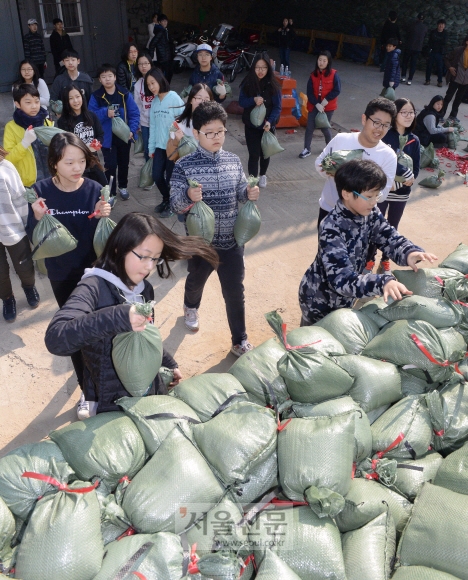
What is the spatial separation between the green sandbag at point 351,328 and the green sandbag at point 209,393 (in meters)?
0.60

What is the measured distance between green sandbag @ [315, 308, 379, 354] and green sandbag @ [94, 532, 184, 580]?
48.7 inches

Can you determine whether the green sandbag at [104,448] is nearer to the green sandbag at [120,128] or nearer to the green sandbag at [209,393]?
the green sandbag at [209,393]

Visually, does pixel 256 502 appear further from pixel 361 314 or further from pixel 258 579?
pixel 361 314

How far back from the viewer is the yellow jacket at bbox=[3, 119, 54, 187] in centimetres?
412

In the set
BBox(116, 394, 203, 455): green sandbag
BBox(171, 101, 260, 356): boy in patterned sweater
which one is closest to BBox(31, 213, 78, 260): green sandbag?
BBox(171, 101, 260, 356): boy in patterned sweater

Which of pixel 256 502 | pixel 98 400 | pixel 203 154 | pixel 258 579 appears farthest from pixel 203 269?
pixel 258 579

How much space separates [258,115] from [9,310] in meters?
3.26

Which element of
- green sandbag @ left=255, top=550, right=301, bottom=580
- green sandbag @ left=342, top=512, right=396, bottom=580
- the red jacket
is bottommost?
green sandbag @ left=342, top=512, right=396, bottom=580

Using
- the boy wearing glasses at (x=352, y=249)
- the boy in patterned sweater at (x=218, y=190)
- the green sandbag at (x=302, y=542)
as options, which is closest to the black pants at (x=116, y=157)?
the boy in patterned sweater at (x=218, y=190)

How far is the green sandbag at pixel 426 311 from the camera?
8.09ft

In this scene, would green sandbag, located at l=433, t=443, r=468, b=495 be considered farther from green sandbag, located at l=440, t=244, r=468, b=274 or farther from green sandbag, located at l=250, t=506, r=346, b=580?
green sandbag, located at l=440, t=244, r=468, b=274

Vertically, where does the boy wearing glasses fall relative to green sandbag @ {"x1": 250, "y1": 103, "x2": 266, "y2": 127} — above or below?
below

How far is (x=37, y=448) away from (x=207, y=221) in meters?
1.74

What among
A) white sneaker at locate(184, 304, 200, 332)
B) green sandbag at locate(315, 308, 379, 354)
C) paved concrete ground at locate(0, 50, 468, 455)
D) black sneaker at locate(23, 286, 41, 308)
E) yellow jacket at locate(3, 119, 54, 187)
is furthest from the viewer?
yellow jacket at locate(3, 119, 54, 187)
